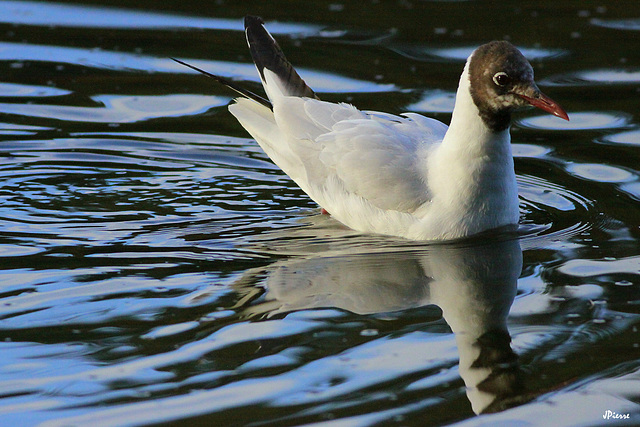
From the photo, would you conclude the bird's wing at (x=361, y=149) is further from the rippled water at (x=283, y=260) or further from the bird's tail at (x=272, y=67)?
the rippled water at (x=283, y=260)

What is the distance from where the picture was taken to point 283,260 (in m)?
6.21

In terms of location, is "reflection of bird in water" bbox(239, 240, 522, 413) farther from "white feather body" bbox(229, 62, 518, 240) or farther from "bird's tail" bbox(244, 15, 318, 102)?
"bird's tail" bbox(244, 15, 318, 102)

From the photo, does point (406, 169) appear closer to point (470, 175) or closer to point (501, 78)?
point (470, 175)

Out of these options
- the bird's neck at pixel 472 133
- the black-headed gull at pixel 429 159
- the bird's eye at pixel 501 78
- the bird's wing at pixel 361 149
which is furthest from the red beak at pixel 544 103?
the bird's wing at pixel 361 149

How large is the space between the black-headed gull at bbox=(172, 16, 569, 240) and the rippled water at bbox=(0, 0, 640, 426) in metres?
0.18

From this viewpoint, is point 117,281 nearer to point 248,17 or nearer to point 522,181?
point 248,17

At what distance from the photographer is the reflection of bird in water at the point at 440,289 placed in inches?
194

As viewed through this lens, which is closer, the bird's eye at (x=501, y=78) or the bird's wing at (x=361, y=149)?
the bird's eye at (x=501, y=78)

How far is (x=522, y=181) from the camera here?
780 cm

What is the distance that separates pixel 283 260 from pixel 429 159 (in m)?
1.22

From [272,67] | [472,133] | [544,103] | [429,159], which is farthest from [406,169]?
[272,67]

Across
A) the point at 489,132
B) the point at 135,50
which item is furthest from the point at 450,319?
the point at 135,50

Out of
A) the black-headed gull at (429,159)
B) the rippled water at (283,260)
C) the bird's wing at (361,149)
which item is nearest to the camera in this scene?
the rippled water at (283,260)

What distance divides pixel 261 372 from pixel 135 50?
6819 mm
